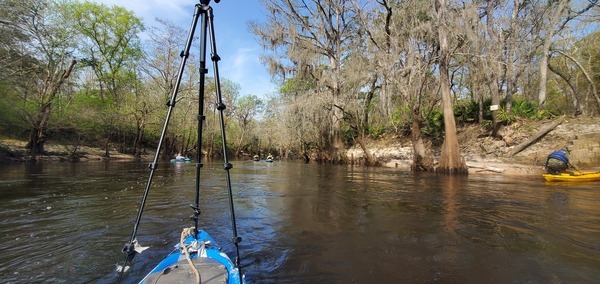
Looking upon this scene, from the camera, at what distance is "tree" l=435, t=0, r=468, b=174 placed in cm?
1205

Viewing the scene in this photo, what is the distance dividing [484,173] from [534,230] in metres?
10.4

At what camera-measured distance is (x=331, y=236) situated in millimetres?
3930

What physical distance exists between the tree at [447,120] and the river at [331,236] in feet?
18.8

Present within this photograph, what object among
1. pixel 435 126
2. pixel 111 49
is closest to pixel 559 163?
pixel 435 126

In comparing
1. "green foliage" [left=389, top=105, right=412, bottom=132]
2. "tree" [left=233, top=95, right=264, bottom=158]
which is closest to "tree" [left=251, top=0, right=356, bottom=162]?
"green foliage" [left=389, top=105, right=412, bottom=132]

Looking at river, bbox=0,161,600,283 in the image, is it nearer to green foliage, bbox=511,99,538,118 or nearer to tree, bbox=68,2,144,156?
green foliage, bbox=511,99,538,118

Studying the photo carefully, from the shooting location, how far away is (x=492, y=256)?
3.19m

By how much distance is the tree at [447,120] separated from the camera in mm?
12047

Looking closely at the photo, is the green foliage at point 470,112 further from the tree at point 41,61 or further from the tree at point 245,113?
the tree at point 245,113

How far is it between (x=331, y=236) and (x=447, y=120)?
38.2 ft

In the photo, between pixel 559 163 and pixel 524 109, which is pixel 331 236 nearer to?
pixel 559 163

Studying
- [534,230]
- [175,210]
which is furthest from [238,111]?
[534,230]

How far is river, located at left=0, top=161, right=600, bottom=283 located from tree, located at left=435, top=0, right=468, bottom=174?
5.73 meters

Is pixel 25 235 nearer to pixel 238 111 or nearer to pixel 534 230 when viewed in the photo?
pixel 534 230
